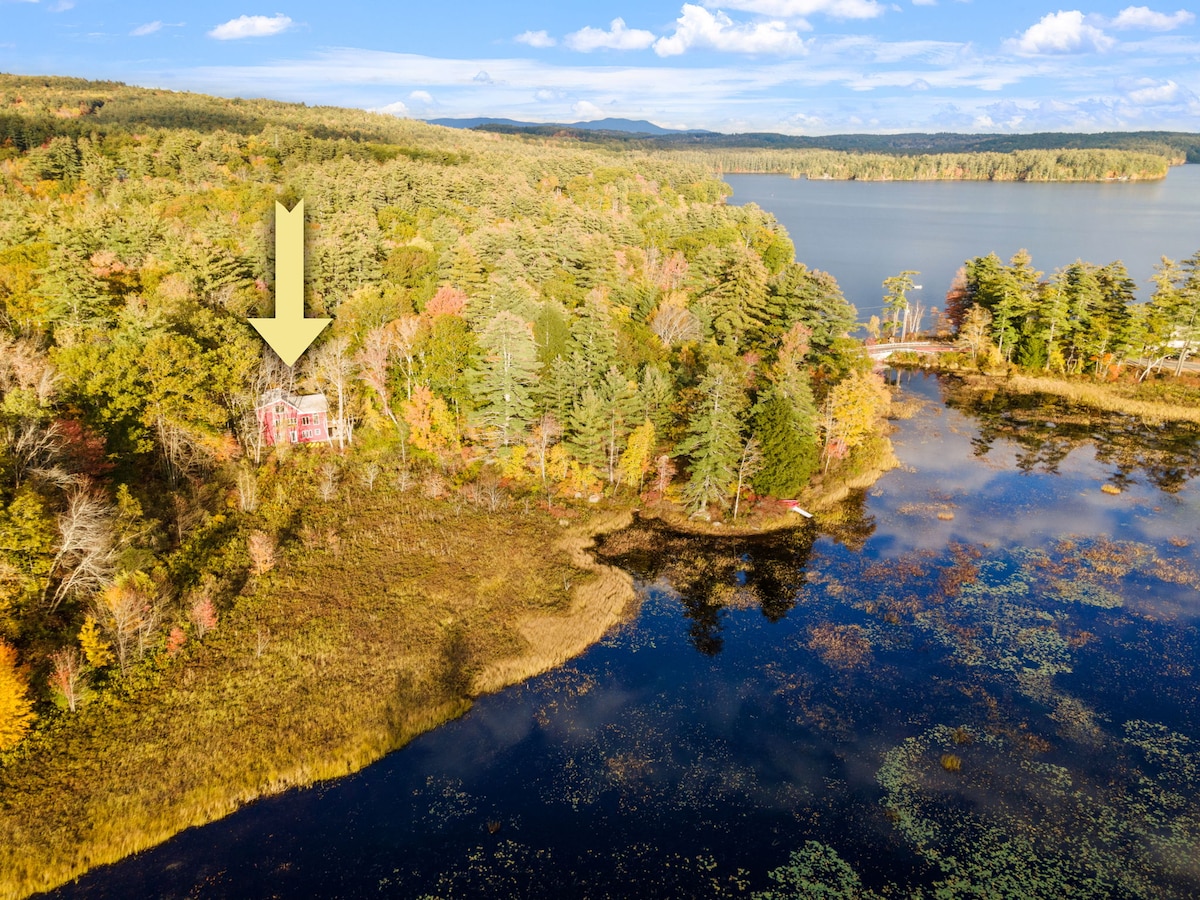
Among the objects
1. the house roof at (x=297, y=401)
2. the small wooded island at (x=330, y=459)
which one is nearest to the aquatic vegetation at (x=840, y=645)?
the small wooded island at (x=330, y=459)

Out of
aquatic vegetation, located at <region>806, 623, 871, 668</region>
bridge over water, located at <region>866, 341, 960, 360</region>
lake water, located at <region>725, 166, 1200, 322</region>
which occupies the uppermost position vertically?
lake water, located at <region>725, 166, 1200, 322</region>

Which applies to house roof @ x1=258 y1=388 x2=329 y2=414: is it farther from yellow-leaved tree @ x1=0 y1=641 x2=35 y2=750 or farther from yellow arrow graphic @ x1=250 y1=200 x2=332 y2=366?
yellow-leaved tree @ x1=0 y1=641 x2=35 y2=750

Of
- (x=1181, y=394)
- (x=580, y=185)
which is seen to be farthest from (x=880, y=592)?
(x=580, y=185)

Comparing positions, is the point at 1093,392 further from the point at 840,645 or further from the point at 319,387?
the point at 319,387

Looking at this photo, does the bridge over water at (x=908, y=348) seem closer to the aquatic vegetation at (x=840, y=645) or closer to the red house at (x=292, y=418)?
the aquatic vegetation at (x=840, y=645)

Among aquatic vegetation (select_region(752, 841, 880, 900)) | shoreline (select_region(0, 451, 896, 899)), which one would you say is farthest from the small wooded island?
aquatic vegetation (select_region(752, 841, 880, 900))

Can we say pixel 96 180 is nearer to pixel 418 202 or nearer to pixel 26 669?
pixel 418 202
